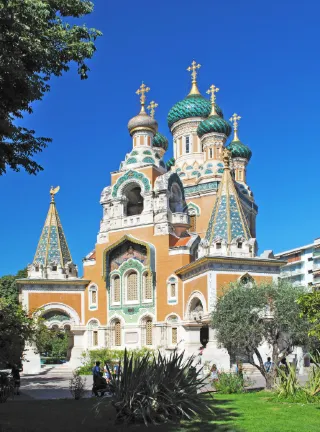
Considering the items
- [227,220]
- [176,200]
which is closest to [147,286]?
[176,200]

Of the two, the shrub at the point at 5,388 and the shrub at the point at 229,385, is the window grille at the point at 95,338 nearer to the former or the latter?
the shrub at the point at 5,388

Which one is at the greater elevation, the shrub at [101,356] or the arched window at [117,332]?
the arched window at [117,332]

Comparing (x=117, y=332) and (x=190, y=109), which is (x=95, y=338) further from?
(x=190, y=109)

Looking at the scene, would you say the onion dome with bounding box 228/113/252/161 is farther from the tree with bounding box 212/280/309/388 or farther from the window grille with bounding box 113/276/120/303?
the tree with bounding box 212/280/309/388

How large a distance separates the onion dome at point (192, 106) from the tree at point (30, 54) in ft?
95.3

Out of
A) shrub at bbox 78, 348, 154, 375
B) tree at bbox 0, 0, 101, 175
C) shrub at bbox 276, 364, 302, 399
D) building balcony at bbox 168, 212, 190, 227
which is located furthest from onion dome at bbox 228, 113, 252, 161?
tree at bbox 0, 0, 101, 175

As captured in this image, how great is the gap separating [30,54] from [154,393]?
647cm

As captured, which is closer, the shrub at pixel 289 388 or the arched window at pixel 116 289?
the shrub at pixel 289 388

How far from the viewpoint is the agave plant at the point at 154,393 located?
9.80 m

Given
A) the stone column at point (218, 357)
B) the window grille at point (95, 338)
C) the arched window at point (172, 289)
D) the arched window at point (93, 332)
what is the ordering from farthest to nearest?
the arched window at point (93, 332) < the window grille at point (95, 338) < the arched window at point (172, 289) < the stone column at point (218, 357)

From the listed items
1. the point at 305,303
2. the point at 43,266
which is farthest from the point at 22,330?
the point at 43,266

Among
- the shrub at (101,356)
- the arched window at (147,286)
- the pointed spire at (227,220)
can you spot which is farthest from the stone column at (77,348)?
the pointed spire at (227,220)

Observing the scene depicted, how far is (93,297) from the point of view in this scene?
29.6 metres

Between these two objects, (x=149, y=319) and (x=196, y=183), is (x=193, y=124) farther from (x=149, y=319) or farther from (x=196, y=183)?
(x=149, y=319)
